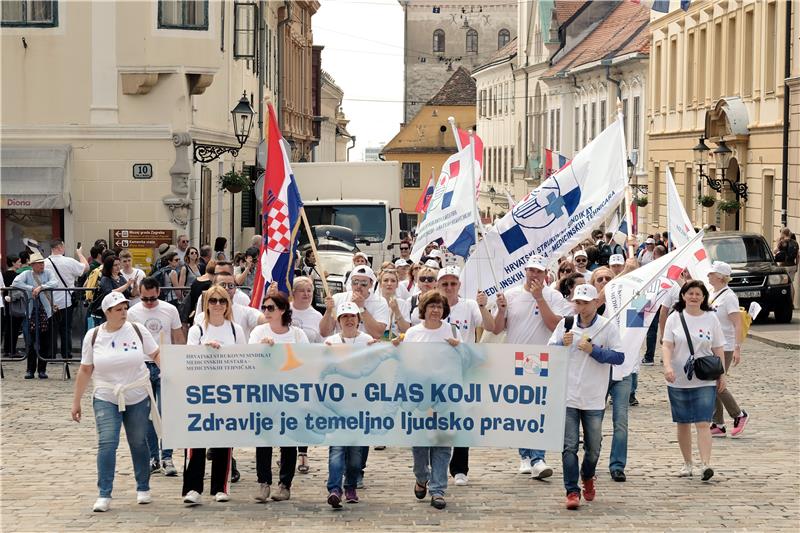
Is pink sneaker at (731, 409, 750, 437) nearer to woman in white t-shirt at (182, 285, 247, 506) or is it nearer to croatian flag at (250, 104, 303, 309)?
croatian flag at (250, 104, 303, 309)

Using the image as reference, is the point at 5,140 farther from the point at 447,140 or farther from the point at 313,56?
the point at 447,140

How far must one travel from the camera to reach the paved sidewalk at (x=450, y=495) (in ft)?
35.0

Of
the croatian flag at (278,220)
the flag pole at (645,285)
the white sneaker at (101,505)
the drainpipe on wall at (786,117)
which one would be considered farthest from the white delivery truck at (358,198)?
the white sneaker at (101,505)

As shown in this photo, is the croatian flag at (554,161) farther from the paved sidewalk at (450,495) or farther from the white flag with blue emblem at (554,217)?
the paved sidewalk at (450,495)

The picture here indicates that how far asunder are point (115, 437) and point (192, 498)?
70 cm

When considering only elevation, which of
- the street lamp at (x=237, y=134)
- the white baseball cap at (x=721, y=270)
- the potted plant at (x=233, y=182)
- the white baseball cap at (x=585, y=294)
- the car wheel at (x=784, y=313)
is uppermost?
the street lamp at (x=237, y=134)

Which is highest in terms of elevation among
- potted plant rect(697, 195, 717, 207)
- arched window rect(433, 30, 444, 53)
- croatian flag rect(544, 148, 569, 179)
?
arched window rect(433, 30, 444, 53)

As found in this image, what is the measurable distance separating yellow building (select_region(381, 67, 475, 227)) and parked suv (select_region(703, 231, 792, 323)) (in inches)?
3187

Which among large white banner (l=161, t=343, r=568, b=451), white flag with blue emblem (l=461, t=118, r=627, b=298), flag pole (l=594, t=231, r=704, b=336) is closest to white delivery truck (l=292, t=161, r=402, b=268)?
white flag with blue emblem (l=461, t=118, r=627, b=298)

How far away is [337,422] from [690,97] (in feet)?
118

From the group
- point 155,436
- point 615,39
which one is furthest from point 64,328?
point 615,39

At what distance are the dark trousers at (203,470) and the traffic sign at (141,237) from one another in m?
17.2

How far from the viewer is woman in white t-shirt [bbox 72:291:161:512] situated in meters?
11.1

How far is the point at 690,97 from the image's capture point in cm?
4572
